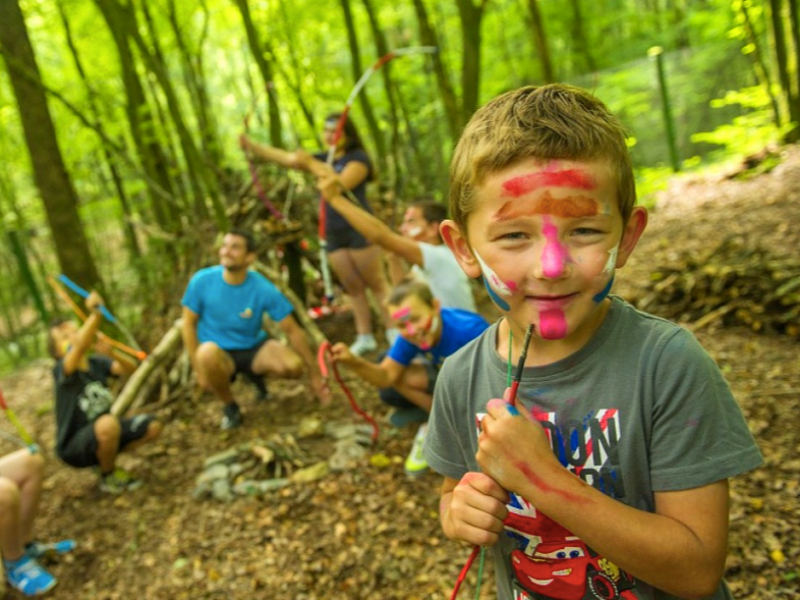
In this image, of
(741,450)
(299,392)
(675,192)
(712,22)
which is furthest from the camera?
(712,22)

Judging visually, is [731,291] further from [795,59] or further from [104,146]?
Result: [104,146]

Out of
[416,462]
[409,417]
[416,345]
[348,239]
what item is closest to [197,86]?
[348,239]

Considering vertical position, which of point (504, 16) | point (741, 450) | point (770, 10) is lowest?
point (741, 450)

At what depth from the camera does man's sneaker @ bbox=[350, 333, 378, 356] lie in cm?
549

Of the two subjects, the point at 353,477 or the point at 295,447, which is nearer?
the point at 353,477

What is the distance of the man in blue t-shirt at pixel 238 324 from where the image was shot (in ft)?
15.7

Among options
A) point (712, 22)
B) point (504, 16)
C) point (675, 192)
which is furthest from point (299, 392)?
point (504, 16)

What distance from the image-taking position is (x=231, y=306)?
16.1 ft

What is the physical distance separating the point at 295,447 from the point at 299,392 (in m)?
1.17

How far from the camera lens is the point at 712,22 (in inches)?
424

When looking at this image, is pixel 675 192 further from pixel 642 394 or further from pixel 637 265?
pixel 642 394

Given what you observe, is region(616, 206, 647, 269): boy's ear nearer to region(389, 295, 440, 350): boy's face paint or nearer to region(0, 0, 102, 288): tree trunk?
region(389, 295, 440, 350): boy's face paint

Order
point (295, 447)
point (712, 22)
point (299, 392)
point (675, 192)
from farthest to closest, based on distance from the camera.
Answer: point (712, 22)
point (675, 192)
point (299, 392)
point (295, 447)

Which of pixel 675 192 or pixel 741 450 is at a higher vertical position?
pixel 741 450
